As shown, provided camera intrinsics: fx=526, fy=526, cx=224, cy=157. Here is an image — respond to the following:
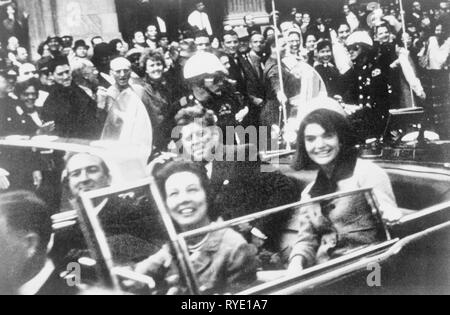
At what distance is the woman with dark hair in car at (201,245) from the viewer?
282 centimetres

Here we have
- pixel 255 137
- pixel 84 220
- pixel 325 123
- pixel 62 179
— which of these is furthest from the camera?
pixel 255 137

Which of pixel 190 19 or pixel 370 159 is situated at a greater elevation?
pixel 190 19

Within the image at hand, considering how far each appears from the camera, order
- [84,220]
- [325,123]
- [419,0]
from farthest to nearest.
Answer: [419,0]
[325,123]
[84,220]

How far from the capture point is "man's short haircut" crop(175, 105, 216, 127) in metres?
3.43

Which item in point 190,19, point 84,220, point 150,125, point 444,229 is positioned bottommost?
point 444,229

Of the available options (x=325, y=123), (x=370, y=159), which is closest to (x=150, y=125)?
(x=325, y=123)

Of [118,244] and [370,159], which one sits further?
[370,159]

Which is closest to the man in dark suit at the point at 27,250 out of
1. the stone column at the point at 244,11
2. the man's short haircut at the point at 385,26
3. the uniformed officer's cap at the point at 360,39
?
the stone column at the point at 244,11

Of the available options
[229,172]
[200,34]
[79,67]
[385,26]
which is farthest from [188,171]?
[385,26]

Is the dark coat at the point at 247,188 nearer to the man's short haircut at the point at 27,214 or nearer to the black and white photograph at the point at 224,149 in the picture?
the black and white photograph at the point at 224,149

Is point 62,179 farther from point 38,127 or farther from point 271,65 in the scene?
point 271,65

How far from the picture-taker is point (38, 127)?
324cm

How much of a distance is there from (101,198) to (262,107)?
4.74 ft

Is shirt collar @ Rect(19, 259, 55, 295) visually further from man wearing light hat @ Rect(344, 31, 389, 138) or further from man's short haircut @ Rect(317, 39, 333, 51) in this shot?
man's short haircut @ Rect(317, 39, 333, 51)
